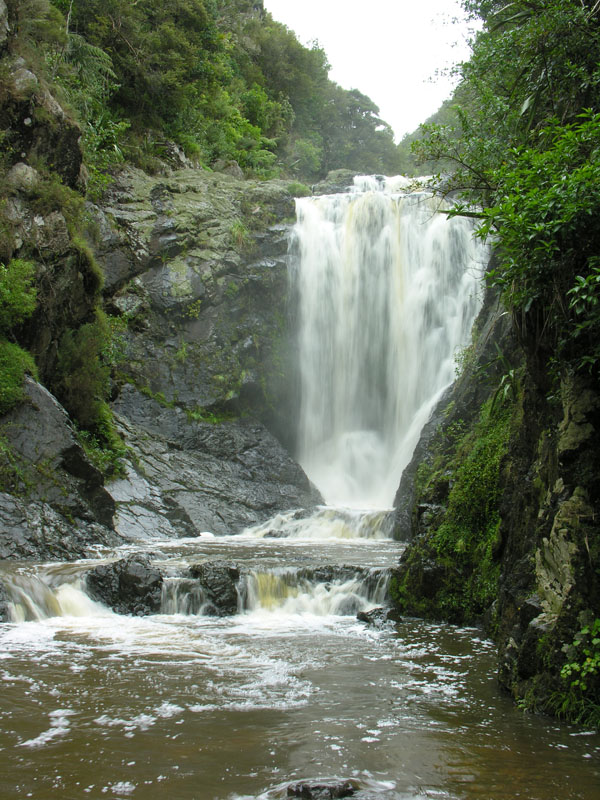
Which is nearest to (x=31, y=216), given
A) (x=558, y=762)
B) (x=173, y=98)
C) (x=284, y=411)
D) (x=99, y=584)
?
(x=99, y=584)

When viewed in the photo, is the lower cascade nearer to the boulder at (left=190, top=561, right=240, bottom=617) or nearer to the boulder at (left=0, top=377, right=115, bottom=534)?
the boulder at (left=190, top=561, right=240, bottom=617)

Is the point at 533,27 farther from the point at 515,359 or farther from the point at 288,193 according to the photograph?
the point at 288,193

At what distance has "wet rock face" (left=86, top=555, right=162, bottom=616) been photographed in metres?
9.17

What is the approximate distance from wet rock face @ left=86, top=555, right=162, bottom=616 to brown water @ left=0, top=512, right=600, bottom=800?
0.33 m

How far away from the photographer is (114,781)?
3.84 metres

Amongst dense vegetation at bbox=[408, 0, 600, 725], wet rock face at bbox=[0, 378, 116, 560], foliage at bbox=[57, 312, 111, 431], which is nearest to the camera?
dense vegetation at bbox=[408, 0, 600, 725]

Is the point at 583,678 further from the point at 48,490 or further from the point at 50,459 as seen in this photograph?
the point at 50,459

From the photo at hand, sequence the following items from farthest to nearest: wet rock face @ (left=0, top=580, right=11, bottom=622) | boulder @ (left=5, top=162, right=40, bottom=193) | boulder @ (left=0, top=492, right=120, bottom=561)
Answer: boulder @ (left=5, top=162, right=40, bottom=193) → boulder @ (left=0, top=492, right=120, bottom=561) → wet rock face @ (left=0, top=580, right=11, bottom=622)

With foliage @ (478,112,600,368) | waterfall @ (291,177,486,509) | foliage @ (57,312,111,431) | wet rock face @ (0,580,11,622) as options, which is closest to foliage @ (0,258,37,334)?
foliage @ (57,312,111,431)

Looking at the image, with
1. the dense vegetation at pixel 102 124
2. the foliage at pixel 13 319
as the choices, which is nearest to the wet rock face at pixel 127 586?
the foliage at pixel 13 319

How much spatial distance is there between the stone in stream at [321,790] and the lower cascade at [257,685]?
0.01m

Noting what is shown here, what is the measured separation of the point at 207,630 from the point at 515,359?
6123mm

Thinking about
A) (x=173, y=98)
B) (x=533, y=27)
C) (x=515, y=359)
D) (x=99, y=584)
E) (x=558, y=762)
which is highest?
(x=173, y=98)

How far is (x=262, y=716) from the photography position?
5078mm
